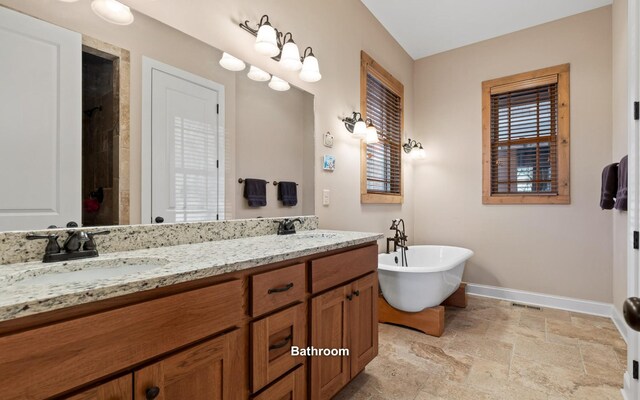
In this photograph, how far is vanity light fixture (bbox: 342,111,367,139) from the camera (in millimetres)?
2709

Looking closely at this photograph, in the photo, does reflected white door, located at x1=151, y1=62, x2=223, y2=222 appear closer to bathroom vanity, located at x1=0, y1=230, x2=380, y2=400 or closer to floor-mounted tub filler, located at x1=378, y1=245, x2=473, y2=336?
bathroom vanity, located at x1=0, y1=230, x2=380, y2=400

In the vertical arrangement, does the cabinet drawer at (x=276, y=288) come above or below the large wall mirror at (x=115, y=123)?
below

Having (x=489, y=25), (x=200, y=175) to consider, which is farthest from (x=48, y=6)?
(x=489, y=25)

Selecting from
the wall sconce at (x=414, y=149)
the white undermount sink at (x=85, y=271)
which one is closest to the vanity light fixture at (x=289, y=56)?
the white undermount sink at (x=85, y=271)

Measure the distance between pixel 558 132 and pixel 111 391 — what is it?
403cm

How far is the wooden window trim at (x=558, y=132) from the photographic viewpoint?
3.17 meters

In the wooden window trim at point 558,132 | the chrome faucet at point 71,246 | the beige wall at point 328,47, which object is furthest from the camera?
the wooden window trim at point 558,132

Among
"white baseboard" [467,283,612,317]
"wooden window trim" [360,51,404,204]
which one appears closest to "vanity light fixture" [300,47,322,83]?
"wooden window trim" [360,51,404,204]

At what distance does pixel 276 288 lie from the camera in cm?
121

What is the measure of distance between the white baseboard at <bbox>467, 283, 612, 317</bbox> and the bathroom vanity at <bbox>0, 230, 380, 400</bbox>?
→ 2603 millimetres

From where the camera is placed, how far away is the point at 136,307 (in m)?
0.79

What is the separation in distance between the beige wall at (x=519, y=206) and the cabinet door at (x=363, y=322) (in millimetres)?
2351

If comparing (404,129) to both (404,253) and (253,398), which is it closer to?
(404,253)

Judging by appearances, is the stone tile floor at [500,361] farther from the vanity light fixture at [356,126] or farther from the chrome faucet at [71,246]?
the vanity light fixture at [356,126]
